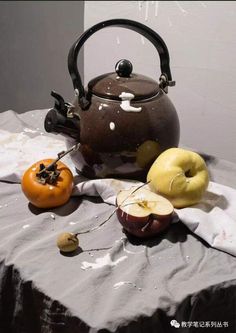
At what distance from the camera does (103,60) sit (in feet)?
4.48

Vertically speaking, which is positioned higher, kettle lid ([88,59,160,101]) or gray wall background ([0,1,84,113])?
kettle lid ([88,59,160,101])

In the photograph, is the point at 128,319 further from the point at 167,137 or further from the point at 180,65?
the point at 180,65

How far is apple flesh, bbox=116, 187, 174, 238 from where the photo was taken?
1.89 ft

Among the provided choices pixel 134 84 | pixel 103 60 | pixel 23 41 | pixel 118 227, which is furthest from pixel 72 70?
pixel 23 41

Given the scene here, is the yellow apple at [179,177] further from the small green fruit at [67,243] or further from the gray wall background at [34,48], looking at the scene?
the gray wall background at [34,48]

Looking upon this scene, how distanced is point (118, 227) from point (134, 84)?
0.24 metres

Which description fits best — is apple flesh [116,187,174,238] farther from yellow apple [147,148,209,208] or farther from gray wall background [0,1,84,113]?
gray wall background [0,1,84,113]

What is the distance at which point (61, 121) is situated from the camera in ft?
2.24

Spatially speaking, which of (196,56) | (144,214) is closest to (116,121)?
(144,214)

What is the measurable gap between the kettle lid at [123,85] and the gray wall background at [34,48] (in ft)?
3.28

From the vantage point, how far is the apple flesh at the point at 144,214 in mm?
575

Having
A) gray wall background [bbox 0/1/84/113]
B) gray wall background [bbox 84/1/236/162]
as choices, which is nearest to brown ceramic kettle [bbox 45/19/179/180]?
gray wall background [bbox 84/1/236/162]

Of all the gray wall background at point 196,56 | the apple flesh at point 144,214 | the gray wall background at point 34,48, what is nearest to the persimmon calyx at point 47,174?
the apple flesh at point 144,214

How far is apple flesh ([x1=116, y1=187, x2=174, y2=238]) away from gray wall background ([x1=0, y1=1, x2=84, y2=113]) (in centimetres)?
114
